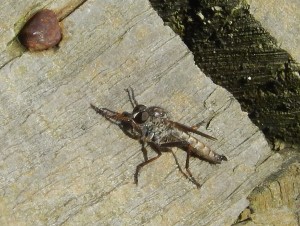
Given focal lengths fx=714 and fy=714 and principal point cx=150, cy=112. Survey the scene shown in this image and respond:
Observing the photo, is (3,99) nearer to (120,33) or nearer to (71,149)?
(71,149)

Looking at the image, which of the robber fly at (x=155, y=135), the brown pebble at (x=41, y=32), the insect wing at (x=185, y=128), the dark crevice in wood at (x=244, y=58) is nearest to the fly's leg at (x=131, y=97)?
the robber fly at (x=155, y=135)

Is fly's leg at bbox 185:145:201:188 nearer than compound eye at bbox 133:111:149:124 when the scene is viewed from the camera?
Yes

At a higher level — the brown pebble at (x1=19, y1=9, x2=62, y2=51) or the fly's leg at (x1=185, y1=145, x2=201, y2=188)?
the brown pebble at (x1=19, y1=9, x2=62, y2=51)

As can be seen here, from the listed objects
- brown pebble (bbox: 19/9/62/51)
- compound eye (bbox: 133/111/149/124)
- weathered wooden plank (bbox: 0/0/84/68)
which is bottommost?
compound eye (bbox: 133/111/149/124)

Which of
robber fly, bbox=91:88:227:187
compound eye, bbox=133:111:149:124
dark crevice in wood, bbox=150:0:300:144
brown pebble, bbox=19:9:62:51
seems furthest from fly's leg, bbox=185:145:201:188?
brown pebble, bbox=19:9:62:51

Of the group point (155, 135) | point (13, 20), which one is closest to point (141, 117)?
point (155, 135)

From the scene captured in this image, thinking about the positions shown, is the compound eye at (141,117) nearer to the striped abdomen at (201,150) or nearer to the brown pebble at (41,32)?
the striped abdomen at (201,150)

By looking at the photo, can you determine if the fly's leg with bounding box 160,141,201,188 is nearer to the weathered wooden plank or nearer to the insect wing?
the insect wing
